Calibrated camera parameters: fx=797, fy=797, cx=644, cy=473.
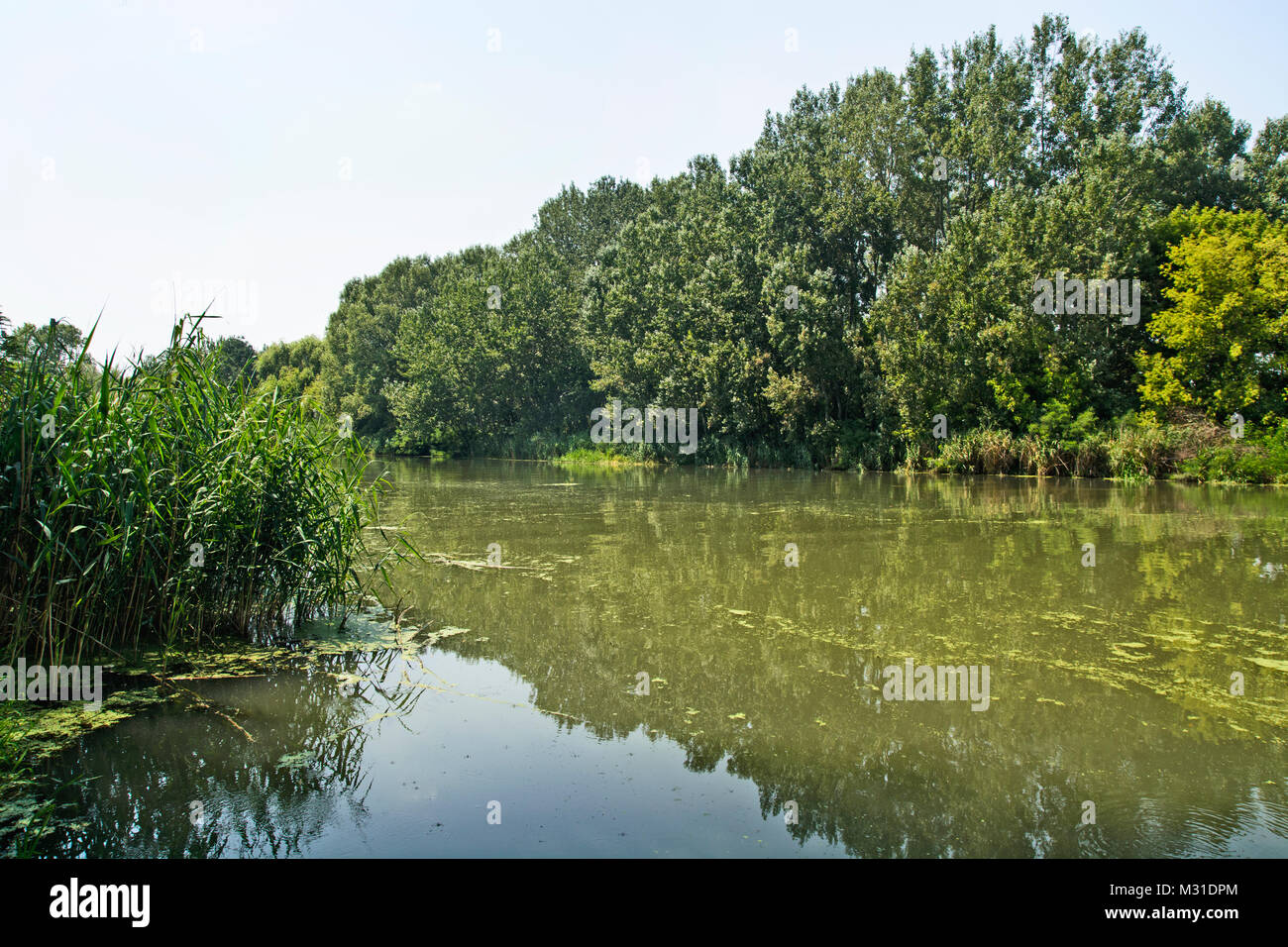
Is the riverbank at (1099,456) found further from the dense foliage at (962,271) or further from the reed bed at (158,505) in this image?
the reed bed at (158,505)

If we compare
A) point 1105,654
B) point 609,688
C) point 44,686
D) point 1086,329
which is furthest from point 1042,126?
point 44,686

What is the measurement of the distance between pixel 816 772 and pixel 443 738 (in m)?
2.02

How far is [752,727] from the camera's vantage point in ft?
14.8

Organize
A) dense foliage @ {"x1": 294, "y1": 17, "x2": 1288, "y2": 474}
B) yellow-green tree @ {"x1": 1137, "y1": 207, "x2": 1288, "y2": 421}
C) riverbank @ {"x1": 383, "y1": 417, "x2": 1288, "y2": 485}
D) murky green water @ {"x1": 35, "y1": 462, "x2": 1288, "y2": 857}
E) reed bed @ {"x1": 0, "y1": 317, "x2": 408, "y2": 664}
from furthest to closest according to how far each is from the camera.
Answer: dense foliage @ {"x1": 294, "y1": 17, "x2": 1288, "y2": 474}, yellow-green tree @ {"x1": 1137, "y1": 207, "x2": 1288, "y2": 421}, riverbank @ {"x1": 383, "y1": 417, "x2": 1288, "y2": 485}, reed bed @ {"x1": 0, "y1": 317, "x2": 408, "y2": 664}, murky green water @ {"x1": 35, "y1": 462, "x2": 1288, "y2": 857}

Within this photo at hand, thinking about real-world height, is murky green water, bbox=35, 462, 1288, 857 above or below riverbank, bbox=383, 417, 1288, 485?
below

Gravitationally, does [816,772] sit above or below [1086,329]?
below

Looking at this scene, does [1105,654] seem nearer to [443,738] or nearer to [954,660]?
[954,660]

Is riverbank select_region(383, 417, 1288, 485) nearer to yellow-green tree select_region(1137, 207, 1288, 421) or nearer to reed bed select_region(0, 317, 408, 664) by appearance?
yellow-green tree select_region(1137, 207, 1288, 421)

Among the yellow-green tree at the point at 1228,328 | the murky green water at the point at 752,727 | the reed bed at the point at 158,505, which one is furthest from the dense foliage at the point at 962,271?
the reed bed at the point at 158,505

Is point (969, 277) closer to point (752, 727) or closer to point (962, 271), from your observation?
point (962, 271)

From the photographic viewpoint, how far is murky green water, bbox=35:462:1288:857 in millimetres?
3307

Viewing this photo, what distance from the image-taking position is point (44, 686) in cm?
476

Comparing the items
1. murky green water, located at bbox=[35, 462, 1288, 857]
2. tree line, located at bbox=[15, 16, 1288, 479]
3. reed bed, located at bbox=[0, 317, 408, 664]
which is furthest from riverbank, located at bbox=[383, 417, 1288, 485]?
reed bed, located at bbox=[0, 317, 408, 664]

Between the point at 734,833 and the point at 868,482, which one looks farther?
the point at 868,482
